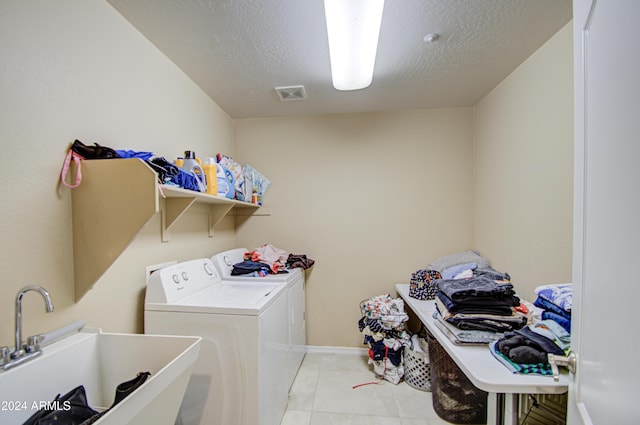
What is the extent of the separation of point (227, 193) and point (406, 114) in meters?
1.92

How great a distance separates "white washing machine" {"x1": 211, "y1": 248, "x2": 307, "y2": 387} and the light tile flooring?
15 cm

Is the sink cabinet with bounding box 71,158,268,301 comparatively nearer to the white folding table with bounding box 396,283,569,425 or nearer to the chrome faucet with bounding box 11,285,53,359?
the chrome faucet with bounding box 11,285,53,359

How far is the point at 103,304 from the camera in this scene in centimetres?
127

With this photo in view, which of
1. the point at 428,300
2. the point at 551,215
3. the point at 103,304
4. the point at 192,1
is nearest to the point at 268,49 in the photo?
the point at 192,1

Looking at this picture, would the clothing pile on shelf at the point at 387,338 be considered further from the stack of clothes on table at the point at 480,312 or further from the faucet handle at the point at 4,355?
the faucet handle at the point at 4,355

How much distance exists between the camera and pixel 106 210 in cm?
109

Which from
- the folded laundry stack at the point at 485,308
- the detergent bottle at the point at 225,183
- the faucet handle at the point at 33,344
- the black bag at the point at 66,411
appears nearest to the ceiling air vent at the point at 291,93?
the detergent bottle at the point at 225,183

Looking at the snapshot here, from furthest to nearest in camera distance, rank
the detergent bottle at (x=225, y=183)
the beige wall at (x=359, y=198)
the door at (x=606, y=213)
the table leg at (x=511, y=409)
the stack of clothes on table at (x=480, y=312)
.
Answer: the beige wall at (x=359, y=198)
the detergent bottle at (x=225, y=183)
the stack of clothes on table at (x=480, y=312)
the table leg at (x=511, y=409)
the door at (x=606, y=213)

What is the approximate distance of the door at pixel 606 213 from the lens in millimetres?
495

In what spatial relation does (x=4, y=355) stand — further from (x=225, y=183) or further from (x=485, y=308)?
(x=485, y=308)

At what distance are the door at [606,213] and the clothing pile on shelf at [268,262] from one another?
5.96 ft

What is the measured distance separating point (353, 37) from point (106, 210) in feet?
4.51

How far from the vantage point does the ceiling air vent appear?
2.15 metres

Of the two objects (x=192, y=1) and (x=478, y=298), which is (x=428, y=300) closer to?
(x=478, y=298)
